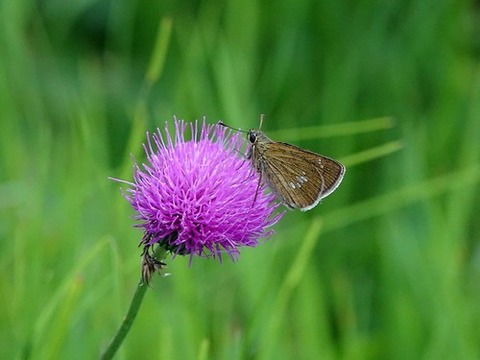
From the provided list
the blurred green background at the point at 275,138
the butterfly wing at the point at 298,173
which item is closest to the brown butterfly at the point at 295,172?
the butterfly wing at the point at 298,173

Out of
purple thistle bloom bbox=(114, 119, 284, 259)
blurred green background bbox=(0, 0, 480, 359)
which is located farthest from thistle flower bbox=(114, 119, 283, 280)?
blurred green background bbox=(0, 0, 480, 359)

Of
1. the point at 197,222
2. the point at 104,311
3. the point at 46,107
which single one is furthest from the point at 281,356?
the point at 46,107

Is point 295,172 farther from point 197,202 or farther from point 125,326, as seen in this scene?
point 125,326

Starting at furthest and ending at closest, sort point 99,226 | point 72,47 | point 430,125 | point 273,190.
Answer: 1. point 72,47
2. point 430,125
3. point 99,226
4. point 273,190

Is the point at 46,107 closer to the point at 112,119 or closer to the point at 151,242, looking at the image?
the point at 112,119

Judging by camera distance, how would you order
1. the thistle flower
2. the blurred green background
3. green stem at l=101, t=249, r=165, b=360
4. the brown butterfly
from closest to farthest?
green stem at l=101, t=249, r=165, b=360
the thistle flower
the brown butterfly
the blurred green background

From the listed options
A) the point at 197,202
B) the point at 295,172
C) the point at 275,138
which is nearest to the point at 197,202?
the point at 197,202

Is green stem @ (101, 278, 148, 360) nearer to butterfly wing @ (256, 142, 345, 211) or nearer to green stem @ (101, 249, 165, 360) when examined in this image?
green stem @ (101, 249, 165, 360)

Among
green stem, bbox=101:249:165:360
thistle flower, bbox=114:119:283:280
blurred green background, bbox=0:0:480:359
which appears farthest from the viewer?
blurred green background, bbox=0:0:480:359
